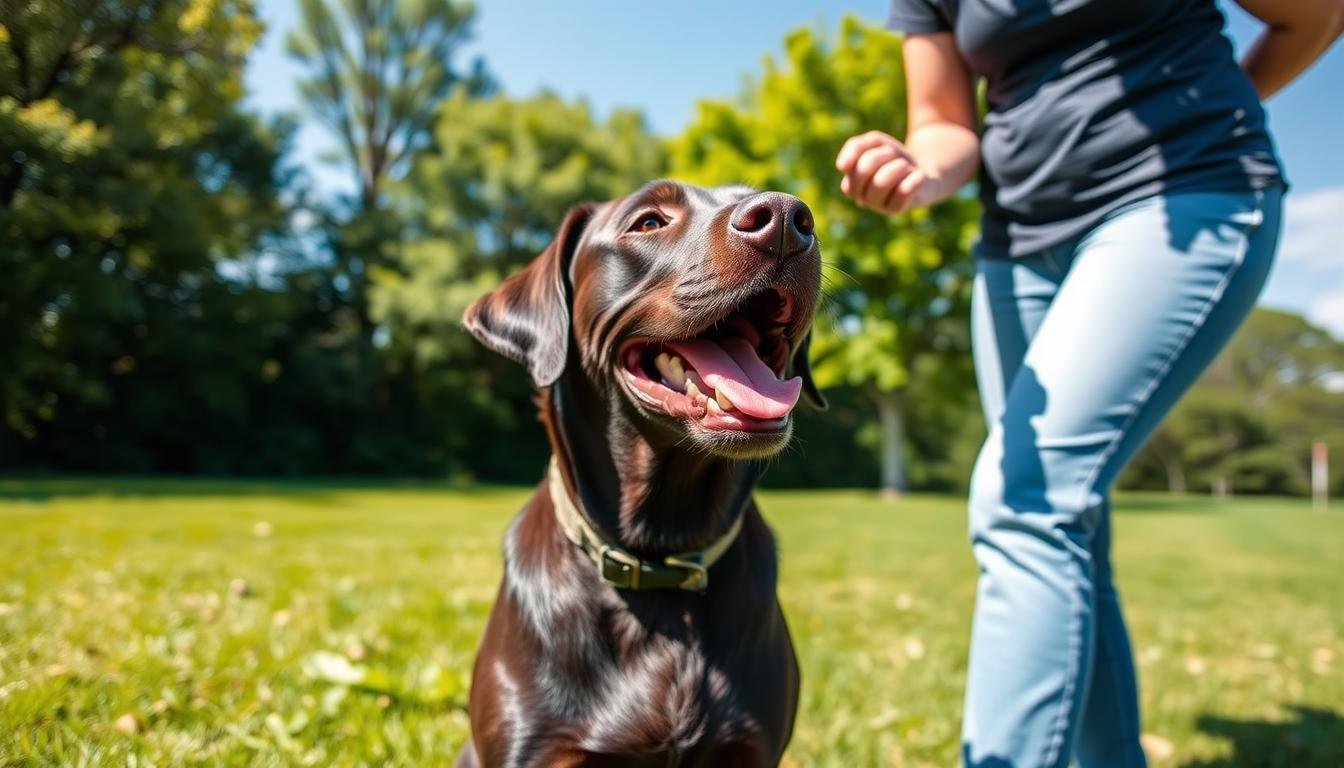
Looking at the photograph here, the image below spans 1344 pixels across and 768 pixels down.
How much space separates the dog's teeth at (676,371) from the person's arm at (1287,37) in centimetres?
158

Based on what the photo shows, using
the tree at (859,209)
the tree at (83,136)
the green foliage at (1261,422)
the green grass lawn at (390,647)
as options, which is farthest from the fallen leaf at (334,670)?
the green foliage at (1261,422)

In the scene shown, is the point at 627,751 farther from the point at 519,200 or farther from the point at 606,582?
the point at 519,200

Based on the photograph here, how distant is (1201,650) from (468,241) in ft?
81.6

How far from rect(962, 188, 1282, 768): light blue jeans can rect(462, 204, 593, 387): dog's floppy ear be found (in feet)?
3.53

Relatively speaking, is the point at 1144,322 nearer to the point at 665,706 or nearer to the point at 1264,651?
the point at 665,706

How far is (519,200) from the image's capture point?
26.7 metres

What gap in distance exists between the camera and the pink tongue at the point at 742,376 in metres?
1.66

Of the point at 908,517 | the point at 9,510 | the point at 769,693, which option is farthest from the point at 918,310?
the point at 769,693

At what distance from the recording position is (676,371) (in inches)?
73.9

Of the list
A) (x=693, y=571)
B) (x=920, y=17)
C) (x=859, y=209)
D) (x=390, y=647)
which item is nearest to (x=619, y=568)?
(x=693, y=571)

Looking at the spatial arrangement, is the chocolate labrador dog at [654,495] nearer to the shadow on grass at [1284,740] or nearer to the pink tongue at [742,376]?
the pink tongue at [742,376]

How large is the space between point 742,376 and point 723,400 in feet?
0.37

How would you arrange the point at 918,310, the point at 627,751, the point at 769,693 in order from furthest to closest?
the point at 918,310 → the point at 769,693 → the point at 627,751

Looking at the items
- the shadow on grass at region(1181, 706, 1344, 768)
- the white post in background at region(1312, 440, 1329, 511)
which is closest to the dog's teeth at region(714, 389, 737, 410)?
the shadow on grass at region(1181, 706, 1344, 768)
